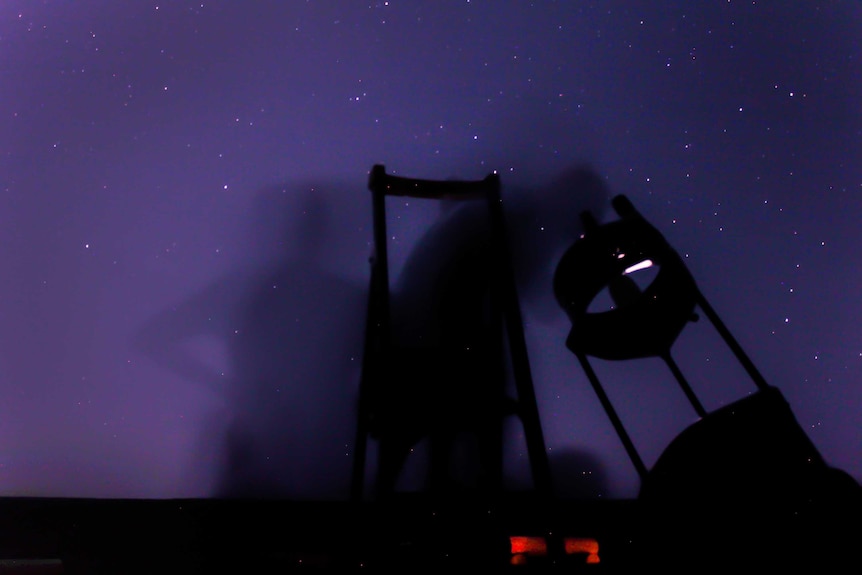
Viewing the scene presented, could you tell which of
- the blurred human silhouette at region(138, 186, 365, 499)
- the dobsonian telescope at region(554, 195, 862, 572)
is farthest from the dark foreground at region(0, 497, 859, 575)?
the dobsonian telescope at region(554, 195, 862, 572)

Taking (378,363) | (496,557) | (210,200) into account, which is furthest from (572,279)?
(210,200)

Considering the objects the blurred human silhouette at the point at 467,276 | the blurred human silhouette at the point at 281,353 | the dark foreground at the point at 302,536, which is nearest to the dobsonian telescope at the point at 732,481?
the dark foreground at the point at 302,536

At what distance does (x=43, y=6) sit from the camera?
1.46 m

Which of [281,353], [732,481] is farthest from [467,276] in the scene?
[732,481]

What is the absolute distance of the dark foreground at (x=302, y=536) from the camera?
1273mm

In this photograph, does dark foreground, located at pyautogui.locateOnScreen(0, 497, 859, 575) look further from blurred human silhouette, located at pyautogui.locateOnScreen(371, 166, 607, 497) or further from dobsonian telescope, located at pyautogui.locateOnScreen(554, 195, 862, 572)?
dobsonian telescope, located at pyautogui.locateOnScreen(554, 195, 862, 572)

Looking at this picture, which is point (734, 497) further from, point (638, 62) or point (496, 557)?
point (638, 62)

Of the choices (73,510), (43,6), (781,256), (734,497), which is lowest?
(734,497)

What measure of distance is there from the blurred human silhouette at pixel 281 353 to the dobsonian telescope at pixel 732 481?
0.80 meters

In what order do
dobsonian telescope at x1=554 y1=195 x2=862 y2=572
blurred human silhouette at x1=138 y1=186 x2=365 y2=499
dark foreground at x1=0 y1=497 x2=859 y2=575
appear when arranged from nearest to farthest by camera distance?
dobsonian telescope at x1=554 y1=195 x2=862 y2=572 < dark foreground at x1=0 y1=497 x2=859 y2=575 < blurred human silhouette at x1=138 y1=186 x2=365 y2=499

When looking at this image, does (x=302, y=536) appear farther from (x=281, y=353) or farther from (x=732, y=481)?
(x=732, y=481)

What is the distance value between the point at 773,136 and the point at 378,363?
1419 millimetres

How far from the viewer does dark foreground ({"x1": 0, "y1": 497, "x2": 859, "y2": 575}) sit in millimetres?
1273

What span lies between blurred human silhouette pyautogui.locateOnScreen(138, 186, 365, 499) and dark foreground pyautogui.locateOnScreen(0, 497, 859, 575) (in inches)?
4.0
